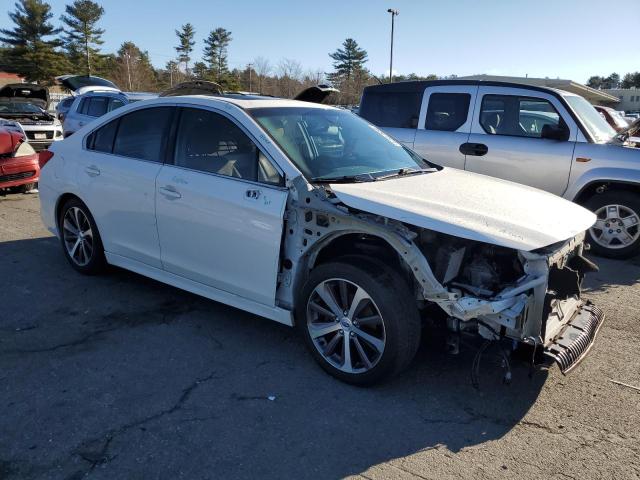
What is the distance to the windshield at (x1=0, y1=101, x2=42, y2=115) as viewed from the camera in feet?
44.8

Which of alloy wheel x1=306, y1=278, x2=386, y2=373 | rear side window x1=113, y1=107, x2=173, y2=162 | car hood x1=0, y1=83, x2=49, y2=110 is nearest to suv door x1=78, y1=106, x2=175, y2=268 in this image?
rear side window x1=113, y1=107, x2=173, y2=162

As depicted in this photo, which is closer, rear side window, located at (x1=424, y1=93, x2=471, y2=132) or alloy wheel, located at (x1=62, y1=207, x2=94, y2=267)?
alloy wheel, located at (x1=62, y1=207, x2=94, y2=267)

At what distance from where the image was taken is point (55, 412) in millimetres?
3086

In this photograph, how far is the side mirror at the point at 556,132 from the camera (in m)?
6.48

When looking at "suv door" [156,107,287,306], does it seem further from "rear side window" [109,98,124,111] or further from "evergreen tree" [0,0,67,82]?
"evergreen tree" [0,0,67,82]

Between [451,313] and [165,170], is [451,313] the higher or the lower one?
the lower one

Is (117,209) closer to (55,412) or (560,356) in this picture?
(55,412)

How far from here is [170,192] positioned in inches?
164

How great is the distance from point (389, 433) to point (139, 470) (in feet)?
4.31

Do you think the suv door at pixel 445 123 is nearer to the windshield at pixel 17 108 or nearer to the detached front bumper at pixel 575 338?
the detached front bumper at pixel 575 338

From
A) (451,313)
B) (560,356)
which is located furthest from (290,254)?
(560,356)

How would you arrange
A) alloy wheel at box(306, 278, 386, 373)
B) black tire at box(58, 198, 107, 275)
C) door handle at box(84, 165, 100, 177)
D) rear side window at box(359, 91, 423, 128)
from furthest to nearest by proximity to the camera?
1. rear side window at box(359, 91, 423, 128)
2. black tire at box(58, 198, 107, 275)
3. door handle at box(84, 165, 100, 177)
4. alloy wheel at box(306, 278, 386, 373)

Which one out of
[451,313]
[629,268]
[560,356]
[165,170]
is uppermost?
[165,170]

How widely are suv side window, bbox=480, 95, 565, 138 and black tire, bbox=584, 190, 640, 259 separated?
42.2 inches
